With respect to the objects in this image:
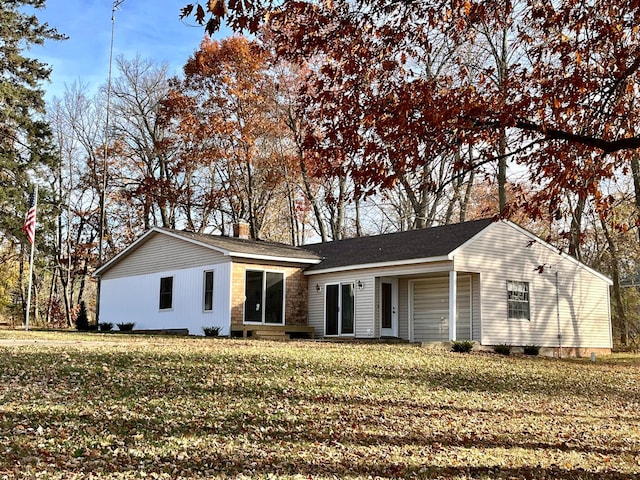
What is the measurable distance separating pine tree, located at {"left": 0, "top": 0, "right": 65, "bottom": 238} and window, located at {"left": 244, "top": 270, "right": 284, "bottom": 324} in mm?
12239

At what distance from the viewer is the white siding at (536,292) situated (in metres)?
19.0

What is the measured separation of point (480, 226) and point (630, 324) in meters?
12.7

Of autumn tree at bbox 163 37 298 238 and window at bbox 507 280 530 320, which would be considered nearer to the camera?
window at bbox 507 280 530 320

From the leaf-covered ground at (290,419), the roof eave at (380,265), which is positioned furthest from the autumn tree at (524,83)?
the roof eave at (380,265)

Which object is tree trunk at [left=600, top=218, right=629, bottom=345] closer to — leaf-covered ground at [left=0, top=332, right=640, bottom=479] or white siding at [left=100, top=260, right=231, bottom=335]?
leaf-covered ground at [left=0, top=332, right=640, bottom=479]

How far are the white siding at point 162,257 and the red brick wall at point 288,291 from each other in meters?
0.70

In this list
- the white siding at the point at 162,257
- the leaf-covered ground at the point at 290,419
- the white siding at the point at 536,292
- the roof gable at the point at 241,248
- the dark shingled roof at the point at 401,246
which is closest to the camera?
the leaf-covered ground at the point at 290,419

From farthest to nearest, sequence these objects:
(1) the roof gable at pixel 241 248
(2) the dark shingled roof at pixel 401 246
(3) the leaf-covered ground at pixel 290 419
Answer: (1) the roof gable at pixel 241 248
(2) the dark shingled roof at pixel 401 246
(3) the leaf-covered ground at pixel 290 419

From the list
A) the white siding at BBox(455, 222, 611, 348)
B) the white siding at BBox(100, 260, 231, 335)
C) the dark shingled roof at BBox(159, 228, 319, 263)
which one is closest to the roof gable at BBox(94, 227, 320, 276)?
the dark shingled roof at BBox(159, 228, 319, 263)

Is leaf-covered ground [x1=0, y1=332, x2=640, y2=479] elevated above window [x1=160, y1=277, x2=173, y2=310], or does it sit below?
below

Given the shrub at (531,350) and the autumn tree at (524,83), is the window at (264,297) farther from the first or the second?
the autumn tree at (524,83)

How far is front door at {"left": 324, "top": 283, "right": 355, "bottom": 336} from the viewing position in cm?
2045

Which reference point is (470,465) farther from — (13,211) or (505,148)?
(13,211)

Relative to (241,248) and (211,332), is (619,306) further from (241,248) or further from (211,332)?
(211,332)
